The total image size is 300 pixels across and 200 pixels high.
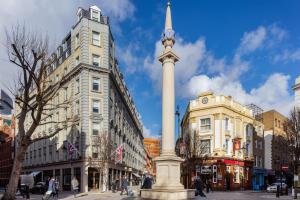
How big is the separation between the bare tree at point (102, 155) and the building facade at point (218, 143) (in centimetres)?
1018

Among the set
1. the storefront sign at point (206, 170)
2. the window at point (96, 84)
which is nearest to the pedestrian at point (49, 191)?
the window at point (96, 84)

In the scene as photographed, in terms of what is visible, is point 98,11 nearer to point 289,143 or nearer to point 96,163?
point 96,163

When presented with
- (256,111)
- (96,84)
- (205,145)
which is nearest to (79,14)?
(96,84)

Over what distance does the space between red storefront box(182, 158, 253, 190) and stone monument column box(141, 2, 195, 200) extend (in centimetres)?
2491

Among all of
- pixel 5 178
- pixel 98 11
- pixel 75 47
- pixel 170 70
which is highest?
pixel 98 11

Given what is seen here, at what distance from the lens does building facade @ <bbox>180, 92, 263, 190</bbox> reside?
4503cm

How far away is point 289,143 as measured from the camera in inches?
1642

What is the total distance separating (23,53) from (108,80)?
23579 mm

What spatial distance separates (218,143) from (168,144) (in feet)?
89.8

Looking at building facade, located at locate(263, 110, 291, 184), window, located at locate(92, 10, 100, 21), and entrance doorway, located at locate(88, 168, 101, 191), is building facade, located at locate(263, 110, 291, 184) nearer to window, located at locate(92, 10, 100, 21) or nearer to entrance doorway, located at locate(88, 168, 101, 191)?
entrance doorway, located at locate(88, 168, 101, 191)

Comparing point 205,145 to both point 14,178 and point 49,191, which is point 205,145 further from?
point 14,178

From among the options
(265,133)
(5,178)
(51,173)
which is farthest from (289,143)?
(5,178)

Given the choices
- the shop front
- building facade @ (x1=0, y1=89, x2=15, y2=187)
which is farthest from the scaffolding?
building facade @ (x1=0, y1=89, x2=15, y2=187)

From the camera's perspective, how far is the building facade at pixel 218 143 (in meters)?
45.0
